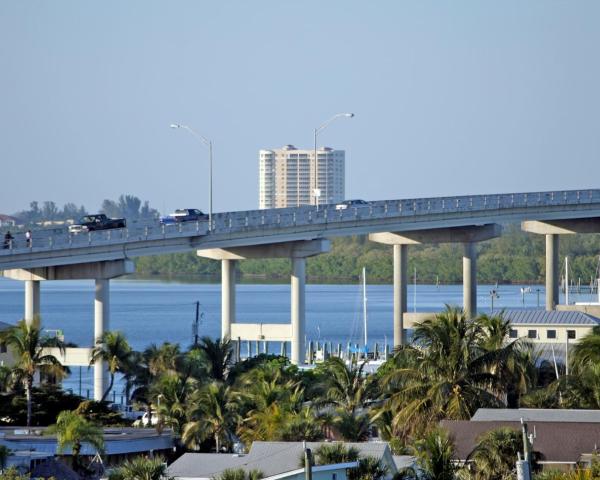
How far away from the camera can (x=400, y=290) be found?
4729 inches

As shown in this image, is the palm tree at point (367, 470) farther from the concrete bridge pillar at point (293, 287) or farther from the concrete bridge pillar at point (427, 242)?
the concrete bridge pillar at point (427, 242)

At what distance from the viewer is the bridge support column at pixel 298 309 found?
10212cm

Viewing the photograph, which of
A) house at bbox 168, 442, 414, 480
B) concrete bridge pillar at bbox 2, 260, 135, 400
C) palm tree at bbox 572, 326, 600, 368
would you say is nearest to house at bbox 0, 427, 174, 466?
house at bbox 168, 442, 414, 480

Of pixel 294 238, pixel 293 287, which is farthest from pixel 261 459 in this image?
pixel 293 287

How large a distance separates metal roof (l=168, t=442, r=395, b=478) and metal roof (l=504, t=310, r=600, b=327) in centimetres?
4233

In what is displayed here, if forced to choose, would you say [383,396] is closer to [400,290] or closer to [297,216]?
[297,216]

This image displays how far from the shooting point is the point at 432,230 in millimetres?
115562

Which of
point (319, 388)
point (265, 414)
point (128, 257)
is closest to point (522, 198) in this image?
point (128, 257)

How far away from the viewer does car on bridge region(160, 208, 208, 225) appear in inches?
3927

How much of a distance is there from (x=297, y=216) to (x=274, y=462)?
55313 mm

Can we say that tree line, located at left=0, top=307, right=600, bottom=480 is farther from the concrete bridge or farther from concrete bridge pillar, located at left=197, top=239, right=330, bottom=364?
concrete bridge pillar, located at left=197, top=239, right=330, bottom=364

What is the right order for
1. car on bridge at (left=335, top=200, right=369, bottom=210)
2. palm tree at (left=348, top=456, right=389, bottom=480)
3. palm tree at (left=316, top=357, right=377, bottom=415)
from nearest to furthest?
palm tree at (left=348, top=456, right=389, bottom=480), palm tree at (left=316, top=357, right=377, bottom=415), car on bridge at (left=335, top=200, right=369, bottom=210)

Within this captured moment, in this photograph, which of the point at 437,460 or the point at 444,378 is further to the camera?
the point at 444,378

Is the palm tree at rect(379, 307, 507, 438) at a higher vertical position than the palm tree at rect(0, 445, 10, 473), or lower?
higher
